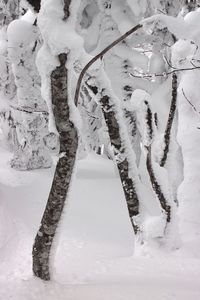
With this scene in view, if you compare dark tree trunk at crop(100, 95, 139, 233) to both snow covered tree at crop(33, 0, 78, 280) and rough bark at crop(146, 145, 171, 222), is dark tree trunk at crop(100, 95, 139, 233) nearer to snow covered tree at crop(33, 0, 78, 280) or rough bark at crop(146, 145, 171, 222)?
rough bark at crop(146, 145, 171, 222)

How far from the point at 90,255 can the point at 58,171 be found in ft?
7.16

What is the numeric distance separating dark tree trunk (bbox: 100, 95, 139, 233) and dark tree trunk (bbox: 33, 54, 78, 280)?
1298 millimetres

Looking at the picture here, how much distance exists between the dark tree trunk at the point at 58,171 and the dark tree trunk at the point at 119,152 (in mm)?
1298

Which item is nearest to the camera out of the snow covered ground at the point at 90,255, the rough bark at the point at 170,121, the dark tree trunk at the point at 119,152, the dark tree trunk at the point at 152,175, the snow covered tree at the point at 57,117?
the snow covered tree at the point at 57,117

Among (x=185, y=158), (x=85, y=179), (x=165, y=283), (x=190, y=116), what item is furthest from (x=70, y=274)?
(x=85, y=179)

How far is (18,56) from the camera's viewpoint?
1016cm

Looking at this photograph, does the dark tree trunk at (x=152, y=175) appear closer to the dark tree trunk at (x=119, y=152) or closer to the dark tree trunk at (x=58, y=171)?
the dark tree trunk at (x=119, y=152)

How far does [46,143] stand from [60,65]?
26.8 feet

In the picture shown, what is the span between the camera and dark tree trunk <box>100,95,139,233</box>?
5246mm

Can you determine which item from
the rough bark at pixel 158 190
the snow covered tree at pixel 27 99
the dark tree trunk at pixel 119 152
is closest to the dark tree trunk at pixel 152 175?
the rough bark at pixel 158 190

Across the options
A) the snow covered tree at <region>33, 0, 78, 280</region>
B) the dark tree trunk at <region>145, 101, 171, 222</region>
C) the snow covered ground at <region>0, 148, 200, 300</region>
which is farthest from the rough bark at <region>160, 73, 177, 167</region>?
the snow covered tree at <region>33, 0, 78, 280</region>

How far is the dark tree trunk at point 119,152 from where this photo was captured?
5246 millimetres

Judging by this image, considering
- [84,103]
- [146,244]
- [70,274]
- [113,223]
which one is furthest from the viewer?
[84,103]

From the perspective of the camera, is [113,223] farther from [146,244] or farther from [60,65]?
[60,65]
